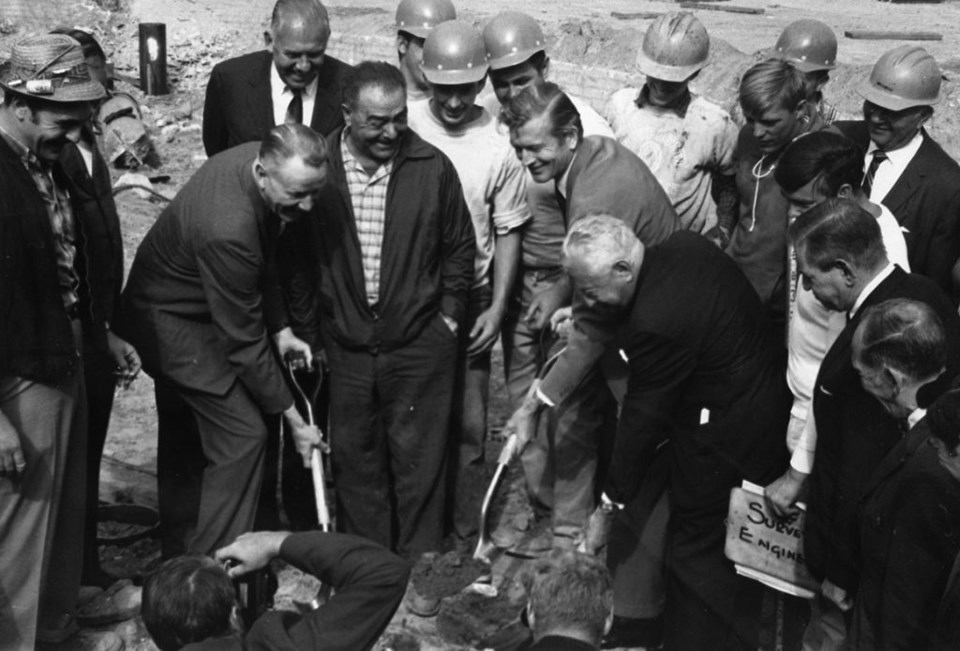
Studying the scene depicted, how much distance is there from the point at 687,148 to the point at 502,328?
50.2 inches

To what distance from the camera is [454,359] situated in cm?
575

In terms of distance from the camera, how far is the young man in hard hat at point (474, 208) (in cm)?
588

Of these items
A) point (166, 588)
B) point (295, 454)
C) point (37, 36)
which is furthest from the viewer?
point (295, 454)

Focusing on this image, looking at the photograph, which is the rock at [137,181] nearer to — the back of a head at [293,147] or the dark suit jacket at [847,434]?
the back of a head at [293,147]

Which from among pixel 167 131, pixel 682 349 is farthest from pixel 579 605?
pixel 167 131

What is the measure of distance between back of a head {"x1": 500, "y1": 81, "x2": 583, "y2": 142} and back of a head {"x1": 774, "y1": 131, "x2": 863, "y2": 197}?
2.97 ft

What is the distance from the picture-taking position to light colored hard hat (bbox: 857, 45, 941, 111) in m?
5.47

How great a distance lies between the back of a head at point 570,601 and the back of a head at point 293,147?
2030 mm

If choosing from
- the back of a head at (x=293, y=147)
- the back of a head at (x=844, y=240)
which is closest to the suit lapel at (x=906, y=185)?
the back of a head at (x=844, y=240)

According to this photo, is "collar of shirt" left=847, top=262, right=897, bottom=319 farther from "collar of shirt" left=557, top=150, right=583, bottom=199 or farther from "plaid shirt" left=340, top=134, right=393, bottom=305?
"plaid shirt" left=340, top=134, right=393, bottom=305

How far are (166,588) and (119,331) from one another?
7.17 feet

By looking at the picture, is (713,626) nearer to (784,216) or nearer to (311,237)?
(784,216)

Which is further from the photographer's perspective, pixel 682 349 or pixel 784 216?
pixel 784 216

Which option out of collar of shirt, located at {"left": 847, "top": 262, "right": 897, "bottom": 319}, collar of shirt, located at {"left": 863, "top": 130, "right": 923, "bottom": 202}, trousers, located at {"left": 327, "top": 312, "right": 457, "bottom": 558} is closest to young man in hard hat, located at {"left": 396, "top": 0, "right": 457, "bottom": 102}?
trousers, located at {"left": 327, "top": 312, "right": 457, "bottom": 558}
